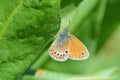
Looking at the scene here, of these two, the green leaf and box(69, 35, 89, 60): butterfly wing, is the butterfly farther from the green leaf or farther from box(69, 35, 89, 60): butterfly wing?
the green leaf

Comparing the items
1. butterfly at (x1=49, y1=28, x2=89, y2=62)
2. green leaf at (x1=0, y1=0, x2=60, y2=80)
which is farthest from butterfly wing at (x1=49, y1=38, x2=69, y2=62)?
green leaf at (x1=0, y1=0, x2=60, y2=80)

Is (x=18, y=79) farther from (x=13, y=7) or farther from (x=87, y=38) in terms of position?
(x=87, y=38)

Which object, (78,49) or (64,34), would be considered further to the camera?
(78,49)

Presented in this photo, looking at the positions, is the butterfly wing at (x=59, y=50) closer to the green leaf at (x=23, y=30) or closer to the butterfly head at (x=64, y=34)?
the butterfly head at (x=64, y=34)

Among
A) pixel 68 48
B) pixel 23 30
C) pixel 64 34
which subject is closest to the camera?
pixel 23 30

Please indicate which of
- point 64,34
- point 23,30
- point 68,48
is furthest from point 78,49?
point 23,30

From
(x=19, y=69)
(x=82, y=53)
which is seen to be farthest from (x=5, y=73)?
(x=82, y=53)

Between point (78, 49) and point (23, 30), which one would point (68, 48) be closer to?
point (78, 49)
